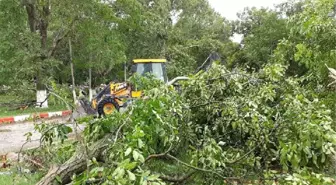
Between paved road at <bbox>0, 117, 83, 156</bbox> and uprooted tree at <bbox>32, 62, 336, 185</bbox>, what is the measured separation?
3544 mm

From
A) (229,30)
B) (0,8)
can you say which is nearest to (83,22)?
(0,8)

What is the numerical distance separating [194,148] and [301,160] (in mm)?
878

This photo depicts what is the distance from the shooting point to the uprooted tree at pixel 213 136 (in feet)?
8.68

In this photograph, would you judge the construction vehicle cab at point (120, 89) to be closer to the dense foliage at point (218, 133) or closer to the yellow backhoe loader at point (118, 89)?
the yellow backhoe loader at point (118, 89)

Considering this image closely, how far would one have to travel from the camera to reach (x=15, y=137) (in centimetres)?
904

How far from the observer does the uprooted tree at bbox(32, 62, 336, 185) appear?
2.65 metres

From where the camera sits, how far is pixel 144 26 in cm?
2006

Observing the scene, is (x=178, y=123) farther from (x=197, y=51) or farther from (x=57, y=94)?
(x=197, y=51)

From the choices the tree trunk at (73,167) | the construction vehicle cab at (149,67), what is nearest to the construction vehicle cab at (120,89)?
the construction vehicle cab at (149,67)

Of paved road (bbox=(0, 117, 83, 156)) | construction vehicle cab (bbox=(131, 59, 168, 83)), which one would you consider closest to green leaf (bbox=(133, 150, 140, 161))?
paved road (bbox=(0, 117, 83, 156))

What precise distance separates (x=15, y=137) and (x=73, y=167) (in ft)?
21.5

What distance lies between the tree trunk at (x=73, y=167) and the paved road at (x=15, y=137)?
11.4 ft

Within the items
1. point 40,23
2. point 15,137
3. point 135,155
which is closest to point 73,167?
point 135,155

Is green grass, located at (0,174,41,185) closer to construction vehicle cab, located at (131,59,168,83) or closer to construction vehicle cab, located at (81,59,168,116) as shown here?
construction vehicle cab, located at (81,59,168,116)
